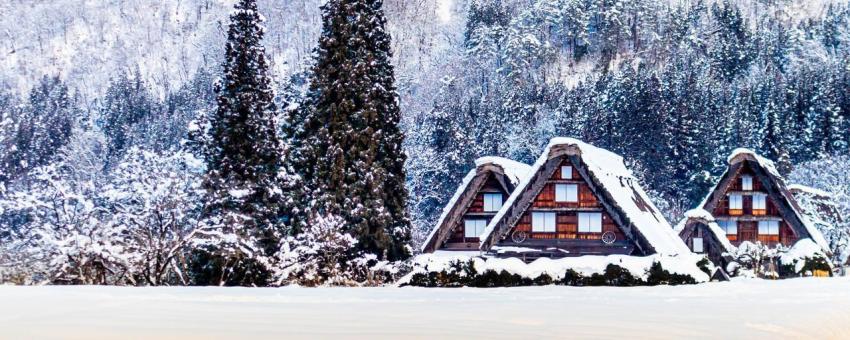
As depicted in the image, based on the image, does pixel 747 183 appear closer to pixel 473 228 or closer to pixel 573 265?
pixel 473 228

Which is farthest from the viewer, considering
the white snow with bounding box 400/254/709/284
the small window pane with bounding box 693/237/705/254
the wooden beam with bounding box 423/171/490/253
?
the small window pane with bounding box 693/237/705/254

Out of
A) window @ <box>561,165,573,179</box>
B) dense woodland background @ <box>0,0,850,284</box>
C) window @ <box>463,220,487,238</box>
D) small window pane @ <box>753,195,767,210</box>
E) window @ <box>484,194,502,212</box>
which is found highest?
dense woodland background @ <box>0,0,850,284</box>

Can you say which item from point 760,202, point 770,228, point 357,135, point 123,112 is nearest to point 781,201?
point 760,202

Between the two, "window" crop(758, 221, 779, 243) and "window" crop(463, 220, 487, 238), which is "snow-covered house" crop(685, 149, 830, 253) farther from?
"window" crop(463, 220, 487, 238)

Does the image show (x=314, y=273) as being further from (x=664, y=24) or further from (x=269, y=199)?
(x=664, y=24)

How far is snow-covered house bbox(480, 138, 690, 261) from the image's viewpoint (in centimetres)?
4038

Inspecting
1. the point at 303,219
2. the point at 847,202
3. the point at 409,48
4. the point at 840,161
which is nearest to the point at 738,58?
the point at 840,161

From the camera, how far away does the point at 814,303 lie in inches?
588

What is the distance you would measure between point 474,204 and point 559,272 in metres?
22.8

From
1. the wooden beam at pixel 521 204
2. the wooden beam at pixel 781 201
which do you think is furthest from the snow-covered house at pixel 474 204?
the wooden beam at pixel 781 201

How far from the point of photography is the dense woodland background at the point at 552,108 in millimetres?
46041

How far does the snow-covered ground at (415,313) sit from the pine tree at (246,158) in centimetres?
1614

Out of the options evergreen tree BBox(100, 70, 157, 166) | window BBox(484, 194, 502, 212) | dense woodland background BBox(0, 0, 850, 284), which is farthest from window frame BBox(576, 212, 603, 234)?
evergreen tree BBox(100, 70, 157, 166)

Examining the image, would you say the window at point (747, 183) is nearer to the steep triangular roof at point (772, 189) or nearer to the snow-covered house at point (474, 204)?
the steep triangular roof at point (772, 189)
